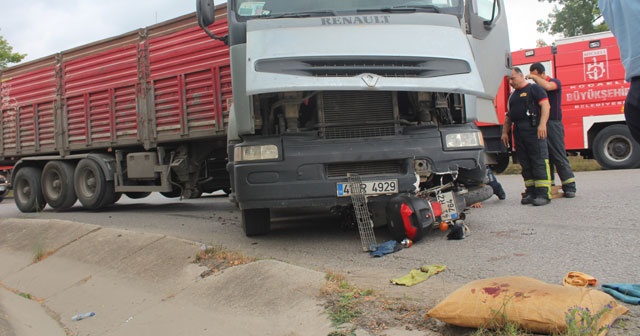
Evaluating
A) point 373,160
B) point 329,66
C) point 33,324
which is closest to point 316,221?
point 373,160

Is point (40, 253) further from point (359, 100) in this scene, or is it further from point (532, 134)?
point (532, 134)

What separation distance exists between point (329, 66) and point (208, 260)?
206 centimetres

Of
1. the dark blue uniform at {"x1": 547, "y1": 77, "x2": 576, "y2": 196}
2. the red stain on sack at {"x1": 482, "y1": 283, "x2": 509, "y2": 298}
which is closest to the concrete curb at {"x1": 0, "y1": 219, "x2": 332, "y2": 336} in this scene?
the red stain on sack at {"x1": 482, "y1": 283, "x2": 509, "y2": 298}

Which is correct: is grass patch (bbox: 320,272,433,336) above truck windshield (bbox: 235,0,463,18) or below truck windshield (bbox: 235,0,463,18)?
below

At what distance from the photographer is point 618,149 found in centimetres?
1177

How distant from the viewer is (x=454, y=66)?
4828 millimetres

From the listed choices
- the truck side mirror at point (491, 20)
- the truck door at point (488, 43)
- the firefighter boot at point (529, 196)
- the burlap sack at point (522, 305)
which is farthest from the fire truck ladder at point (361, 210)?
the firefighter boot at point (529, 196)

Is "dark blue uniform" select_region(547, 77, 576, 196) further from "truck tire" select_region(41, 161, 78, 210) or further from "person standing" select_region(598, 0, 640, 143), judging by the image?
"truck tire" select_region(41, 161, 78, 210)

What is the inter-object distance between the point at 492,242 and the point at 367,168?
1316mm

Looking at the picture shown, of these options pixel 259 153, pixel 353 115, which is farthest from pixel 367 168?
pixel 259 153

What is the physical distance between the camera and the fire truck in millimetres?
11750

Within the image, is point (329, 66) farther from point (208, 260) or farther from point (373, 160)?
point (208, 260)

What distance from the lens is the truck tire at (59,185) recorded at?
33.8 ft

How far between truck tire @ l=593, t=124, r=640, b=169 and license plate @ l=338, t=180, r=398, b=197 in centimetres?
898
